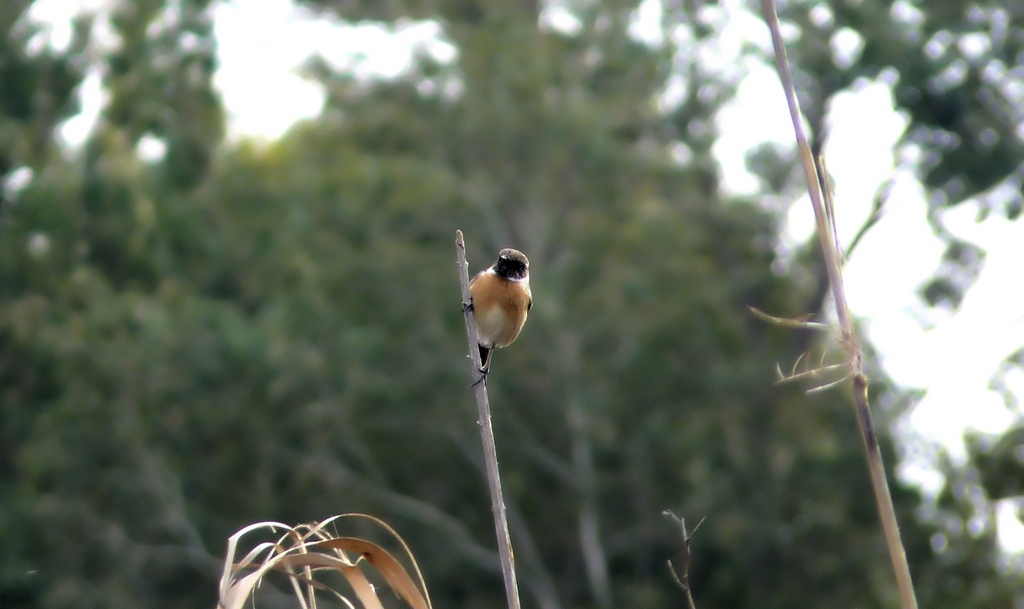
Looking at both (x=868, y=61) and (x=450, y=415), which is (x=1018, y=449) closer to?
(x=868, y=61)

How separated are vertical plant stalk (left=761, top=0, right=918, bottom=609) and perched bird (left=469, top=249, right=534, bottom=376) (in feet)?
13.0

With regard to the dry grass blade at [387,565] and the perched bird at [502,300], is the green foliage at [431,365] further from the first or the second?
the dry grass blade at [387,565]

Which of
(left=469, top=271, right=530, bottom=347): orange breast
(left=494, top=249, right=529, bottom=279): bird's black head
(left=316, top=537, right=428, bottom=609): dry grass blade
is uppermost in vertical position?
(left=494, top=249, right=529, bottom=279): bird's black head

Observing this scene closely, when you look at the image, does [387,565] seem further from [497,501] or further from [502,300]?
[502,300]

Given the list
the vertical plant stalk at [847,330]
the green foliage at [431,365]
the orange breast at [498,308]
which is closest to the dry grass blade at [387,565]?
the vertical plant stalk at [847,330]

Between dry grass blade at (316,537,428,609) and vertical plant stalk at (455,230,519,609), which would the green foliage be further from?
dry grass blade at (316,537,428,609)

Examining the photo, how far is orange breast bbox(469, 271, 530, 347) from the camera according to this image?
6.18 meters

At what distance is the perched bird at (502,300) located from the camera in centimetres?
618

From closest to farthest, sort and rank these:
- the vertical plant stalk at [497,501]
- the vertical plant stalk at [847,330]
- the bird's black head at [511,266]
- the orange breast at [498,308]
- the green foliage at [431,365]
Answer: the vertical plant stalk at [847,330], the vertical plant stalk at [497,501], the orange breast at [498,308], the bird's black head at [511,266], the green foliage at [431,365]

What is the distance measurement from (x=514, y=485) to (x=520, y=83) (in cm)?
646

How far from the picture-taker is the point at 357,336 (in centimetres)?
2008

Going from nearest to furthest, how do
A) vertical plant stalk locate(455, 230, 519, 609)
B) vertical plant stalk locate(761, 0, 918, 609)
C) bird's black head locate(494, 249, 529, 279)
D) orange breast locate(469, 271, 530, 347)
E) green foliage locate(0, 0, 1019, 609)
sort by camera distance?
vertical plant stalk locate(761, 0, 918, 609), vertical plant stalk locate(455, 230, 519, 609), orange breast locate(469, 271, 530, 347), bird's black head locate(494, 249, 529, 279), green foliage locate(0, 0, 1019, 609)

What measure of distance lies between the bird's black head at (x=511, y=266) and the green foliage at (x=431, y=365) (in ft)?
44.3

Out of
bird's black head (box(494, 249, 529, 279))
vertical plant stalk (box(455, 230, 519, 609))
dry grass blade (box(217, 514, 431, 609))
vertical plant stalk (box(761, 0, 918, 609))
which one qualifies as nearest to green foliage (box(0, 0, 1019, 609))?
bird's black head (box(494, 249, 529, 279))
